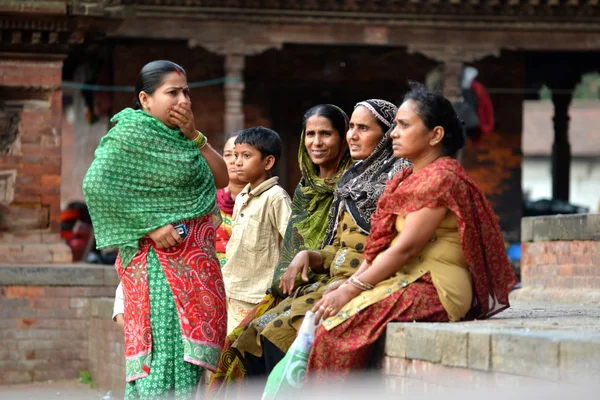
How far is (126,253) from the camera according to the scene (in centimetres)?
464

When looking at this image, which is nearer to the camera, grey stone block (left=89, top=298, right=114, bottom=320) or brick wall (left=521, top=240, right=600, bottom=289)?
brick wall (left=521, top=240, right=600, bottom=289)

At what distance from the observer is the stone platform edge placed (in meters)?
3.55

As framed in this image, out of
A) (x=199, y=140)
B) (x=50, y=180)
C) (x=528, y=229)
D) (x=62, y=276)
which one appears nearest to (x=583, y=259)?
(x=528, y=229)

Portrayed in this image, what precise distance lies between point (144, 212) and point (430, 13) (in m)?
11.3

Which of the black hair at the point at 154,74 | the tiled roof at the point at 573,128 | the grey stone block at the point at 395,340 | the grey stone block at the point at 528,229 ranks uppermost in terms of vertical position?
the tiled roof at the point at 573,128

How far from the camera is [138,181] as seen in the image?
461 cm

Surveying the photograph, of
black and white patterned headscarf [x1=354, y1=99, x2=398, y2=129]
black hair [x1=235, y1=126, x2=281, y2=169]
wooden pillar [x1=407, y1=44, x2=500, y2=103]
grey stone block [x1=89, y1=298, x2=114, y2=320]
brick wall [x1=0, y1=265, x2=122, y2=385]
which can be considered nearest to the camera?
black and white patterned headscarf [x1=354, y1=99, x2=398, y2=129]

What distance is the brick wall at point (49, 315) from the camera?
9.63 meters

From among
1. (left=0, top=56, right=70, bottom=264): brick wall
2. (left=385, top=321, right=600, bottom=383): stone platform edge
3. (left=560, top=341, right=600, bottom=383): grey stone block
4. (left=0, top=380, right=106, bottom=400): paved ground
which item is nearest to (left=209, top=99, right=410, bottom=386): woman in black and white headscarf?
(left=385, top=321, right=600, bottom=383): stone platform edge

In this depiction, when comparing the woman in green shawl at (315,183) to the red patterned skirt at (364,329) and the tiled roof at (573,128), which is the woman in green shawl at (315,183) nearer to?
the red patterned skirt at (364,329)

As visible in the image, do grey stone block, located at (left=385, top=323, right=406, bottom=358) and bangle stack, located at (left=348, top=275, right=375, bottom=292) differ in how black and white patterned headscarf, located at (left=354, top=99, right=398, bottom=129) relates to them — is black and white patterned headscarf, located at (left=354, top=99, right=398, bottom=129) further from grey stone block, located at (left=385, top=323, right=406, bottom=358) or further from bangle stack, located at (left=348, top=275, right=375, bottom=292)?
grey stone block, located at (left=385, top=323, right=406, bottom=358)

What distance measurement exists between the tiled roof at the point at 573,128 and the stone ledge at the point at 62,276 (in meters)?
29.7

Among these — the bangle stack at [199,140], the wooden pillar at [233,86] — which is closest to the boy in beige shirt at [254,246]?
the bangle stack at [199,140]

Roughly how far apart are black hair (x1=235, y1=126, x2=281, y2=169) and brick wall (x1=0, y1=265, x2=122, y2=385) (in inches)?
161
